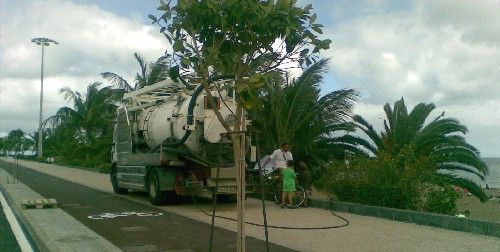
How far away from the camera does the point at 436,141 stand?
1762cm

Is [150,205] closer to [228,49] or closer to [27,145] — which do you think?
[228,49]

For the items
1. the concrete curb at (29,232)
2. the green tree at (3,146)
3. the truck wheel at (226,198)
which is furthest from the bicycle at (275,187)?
the green tree at (3,146)

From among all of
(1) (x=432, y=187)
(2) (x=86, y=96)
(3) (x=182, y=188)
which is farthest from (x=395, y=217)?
(2) (x=86, y=96)

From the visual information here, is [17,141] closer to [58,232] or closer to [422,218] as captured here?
[58,232]

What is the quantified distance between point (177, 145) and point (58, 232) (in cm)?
469

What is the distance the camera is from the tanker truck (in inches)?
584

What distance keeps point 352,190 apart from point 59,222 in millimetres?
6663

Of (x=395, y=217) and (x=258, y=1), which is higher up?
(x=258, y=1)

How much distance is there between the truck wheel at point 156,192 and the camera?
1598cm

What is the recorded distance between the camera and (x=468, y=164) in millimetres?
17172

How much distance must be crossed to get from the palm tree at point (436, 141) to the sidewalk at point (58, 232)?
8793 mm

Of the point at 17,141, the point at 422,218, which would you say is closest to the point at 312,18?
the point at 422,218

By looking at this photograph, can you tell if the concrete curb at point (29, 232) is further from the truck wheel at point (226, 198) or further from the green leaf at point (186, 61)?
the truck wheel at point (226, 198)

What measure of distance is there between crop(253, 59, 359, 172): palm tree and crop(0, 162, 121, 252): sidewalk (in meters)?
7.01
